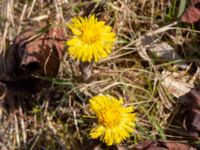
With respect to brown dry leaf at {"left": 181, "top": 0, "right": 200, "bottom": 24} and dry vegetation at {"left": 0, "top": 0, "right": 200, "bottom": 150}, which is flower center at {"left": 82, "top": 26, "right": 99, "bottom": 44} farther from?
brown dry leaf at {"left": 181, "top": 0, "right": 200, "bottom": 24}

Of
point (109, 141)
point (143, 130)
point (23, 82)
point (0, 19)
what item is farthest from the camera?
point (0, 19)

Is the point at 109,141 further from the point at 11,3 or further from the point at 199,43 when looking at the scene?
the point at 11,3

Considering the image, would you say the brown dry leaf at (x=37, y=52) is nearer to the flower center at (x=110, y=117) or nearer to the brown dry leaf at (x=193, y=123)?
the flower center at (x=110, y=117)

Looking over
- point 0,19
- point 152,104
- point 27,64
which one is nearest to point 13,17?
point 0,19

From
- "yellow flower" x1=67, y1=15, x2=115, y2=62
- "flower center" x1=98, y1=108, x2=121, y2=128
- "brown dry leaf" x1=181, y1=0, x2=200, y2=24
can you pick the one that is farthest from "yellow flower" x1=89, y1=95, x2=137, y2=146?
"brown dry leaf" x1=181, y1=0, x2=200, y2=24

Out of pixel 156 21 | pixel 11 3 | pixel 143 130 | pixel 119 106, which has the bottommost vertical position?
pixel 143 130

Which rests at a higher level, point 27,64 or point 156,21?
point 156,21

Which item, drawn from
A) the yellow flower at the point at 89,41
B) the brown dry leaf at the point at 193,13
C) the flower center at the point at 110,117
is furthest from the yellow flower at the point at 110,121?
the brown dry leaf at the point at 193,13

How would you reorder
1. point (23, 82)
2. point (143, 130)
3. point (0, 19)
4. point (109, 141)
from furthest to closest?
point (0, 19) < point (23, 82) < point (143, 130) < point (109, 141)
